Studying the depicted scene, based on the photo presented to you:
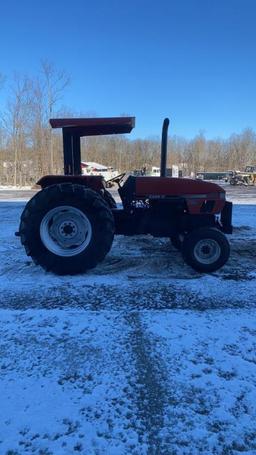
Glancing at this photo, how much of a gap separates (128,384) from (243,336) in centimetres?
118

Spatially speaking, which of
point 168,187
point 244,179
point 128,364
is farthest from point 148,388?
point 244,179

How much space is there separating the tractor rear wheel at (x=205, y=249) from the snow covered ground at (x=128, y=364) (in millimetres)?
166

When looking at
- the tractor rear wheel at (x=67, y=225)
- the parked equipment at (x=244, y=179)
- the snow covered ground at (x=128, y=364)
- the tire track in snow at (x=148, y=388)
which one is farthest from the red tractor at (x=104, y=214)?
the parked equipment at (x=244, y=179)

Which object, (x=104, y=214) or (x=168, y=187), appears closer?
(x=104, y=214)

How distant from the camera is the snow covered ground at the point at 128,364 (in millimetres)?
2104

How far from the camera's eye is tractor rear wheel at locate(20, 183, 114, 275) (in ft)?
15.4

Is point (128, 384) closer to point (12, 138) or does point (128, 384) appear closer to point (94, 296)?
point (94, 296)

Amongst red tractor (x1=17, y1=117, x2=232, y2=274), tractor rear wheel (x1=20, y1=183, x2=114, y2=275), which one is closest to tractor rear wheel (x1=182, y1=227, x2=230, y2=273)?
red tractor (x1=17, y1=117, x2=232, y2=274)

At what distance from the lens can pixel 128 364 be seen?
279cm

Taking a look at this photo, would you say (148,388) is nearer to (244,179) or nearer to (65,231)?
(65,231)

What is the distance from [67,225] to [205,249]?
1.86 metres

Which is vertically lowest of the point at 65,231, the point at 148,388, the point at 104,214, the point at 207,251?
the point at 148,388

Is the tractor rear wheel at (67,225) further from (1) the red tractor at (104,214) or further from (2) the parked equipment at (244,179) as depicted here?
(2) the parked equipment at (244,179)

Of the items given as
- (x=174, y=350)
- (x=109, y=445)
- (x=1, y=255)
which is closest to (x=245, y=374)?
(x=174, y=350)
